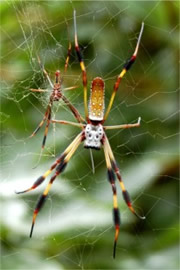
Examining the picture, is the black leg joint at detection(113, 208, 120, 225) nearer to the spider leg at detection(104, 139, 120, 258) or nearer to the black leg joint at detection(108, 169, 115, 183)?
the spider leg at detection(104, 139, 120, 258)

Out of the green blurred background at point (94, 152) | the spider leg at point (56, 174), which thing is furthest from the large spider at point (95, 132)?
the green blurred background at point (94, 152)

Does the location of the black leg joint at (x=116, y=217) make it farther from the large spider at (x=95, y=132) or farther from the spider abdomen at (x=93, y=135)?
the spider abdomen at (x=93, y=135)

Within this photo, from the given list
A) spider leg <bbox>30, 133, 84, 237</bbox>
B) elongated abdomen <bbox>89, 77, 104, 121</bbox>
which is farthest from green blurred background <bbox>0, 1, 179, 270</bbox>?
elongated abdomen <bbox>89, 77, 104, 121</bbox>

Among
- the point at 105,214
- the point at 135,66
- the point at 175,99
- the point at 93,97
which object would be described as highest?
the point at 135,66

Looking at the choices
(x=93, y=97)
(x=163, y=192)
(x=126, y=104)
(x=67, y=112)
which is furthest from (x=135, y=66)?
(x=93, y=97)

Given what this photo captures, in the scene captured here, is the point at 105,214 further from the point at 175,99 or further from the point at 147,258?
the point at 175,99

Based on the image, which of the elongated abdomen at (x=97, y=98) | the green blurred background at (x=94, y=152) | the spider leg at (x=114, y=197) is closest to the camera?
the elongated abdomen at (x=97, y=98)

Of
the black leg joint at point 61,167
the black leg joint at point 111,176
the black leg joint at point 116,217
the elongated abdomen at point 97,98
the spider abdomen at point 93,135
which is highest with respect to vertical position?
the elongated abdomen at point 97,98
